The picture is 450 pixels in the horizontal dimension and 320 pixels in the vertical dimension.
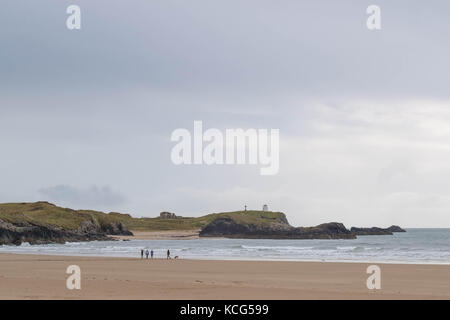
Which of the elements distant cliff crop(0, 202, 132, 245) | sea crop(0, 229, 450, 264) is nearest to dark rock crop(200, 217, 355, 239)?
distant cliff crop(0, 202, 132, 245)

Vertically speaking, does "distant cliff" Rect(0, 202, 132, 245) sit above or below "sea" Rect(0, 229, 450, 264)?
above

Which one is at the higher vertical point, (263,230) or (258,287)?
(258,287)

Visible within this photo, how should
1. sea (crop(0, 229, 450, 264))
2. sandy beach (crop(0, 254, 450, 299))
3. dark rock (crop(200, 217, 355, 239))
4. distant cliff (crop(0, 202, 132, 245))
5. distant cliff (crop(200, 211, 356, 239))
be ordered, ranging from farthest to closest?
distant cliff (crop(200, 211, 356, 239)), dark rock (crop(200, 217, 355, 239)), distant cliff (crop(0, 202, 132, 245)), sea (crop(0, 229, 450, 264)), sandy beach (crop(0, 254, 450, 299))

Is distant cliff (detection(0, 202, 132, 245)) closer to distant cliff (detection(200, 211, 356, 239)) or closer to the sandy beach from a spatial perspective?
distant cliff (detection(200, 211, 356, 239))

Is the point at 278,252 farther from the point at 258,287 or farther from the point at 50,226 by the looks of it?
the point at 50,226

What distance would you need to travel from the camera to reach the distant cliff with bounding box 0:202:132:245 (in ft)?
387

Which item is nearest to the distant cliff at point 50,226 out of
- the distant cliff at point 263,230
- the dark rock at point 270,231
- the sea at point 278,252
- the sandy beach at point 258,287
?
the sea at point 278,252

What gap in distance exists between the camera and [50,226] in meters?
130

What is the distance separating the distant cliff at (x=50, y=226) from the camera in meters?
118

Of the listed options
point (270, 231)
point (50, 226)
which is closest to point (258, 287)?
point (50, 226)

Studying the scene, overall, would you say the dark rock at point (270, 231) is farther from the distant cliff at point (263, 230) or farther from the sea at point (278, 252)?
the sea at point (278, 252)

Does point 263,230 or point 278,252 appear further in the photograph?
point 263,230
